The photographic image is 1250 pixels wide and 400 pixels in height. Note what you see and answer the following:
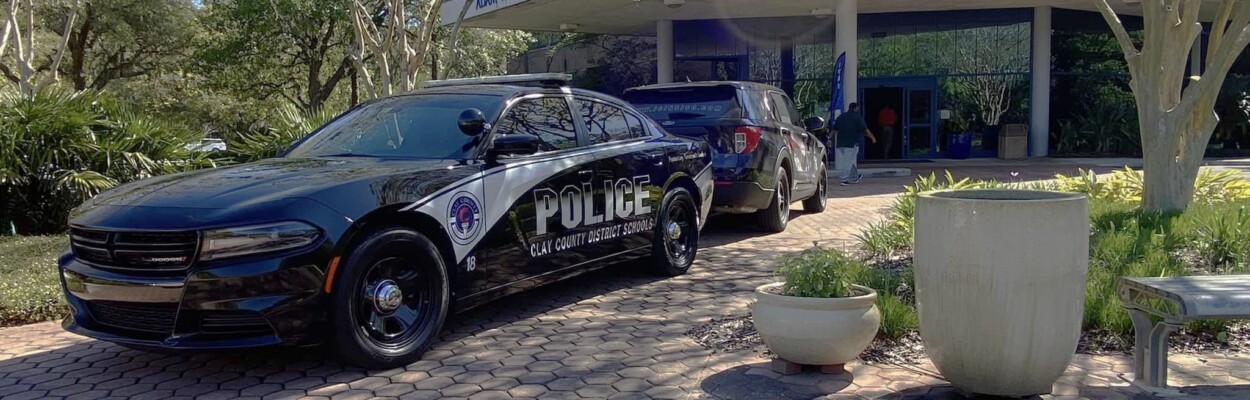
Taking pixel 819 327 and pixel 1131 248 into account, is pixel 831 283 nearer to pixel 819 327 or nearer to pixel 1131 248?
pixel 819 327

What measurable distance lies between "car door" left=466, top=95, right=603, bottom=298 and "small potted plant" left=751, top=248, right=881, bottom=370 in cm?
156

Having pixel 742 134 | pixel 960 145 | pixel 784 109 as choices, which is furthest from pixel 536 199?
pixel 960 145

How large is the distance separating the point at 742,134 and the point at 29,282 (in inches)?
228

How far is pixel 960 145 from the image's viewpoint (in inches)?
925

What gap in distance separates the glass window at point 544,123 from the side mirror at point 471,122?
30 centimetres

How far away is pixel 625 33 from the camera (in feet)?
93.4

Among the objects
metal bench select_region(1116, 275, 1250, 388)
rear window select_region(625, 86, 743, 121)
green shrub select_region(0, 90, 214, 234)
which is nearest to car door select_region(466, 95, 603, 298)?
rear window select_region(625, 86, 743, 121)

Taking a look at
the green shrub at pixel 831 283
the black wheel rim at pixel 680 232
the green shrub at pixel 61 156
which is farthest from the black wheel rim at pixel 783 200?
the green shrub at pixel 61 156

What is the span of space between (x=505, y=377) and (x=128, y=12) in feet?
80.0

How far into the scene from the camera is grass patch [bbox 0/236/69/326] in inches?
234

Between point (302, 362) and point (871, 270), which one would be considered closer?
point (302, 362)

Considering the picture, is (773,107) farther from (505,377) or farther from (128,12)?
(128,12)

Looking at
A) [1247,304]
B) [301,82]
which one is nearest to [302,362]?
[1247,304]

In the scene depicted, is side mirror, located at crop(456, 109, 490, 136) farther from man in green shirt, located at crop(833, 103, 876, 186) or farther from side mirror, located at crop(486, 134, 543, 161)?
man in green shirt, located at crop(833, 103, 876, 186)
